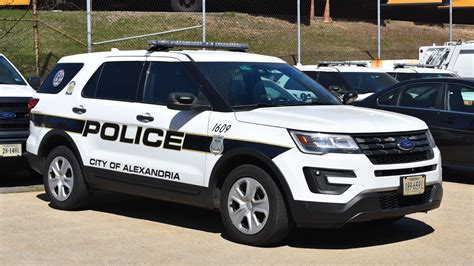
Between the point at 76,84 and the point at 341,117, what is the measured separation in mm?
3306

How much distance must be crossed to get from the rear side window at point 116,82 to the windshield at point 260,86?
851mm

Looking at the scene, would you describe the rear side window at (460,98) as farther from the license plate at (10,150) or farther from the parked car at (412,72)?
the license plate at (10,150)

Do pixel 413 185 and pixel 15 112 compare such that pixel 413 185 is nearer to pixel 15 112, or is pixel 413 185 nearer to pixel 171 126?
pixel 171 126

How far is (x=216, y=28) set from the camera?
24.9 metres

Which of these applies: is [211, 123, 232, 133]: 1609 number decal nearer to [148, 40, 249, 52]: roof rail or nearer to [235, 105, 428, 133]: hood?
[235, 105, 428, 133]: hood

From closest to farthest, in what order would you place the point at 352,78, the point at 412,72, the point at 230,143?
the point at 230,143, the point at 352,78, the point at 412,72

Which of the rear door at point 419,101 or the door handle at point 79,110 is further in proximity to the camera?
the rear door at point 419,101

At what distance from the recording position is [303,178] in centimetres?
628

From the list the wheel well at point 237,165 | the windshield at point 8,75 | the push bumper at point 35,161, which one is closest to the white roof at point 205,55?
the wheel well at point 237,165

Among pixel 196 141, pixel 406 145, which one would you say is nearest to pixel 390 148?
pixel 406 145

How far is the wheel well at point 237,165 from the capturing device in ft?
21.1

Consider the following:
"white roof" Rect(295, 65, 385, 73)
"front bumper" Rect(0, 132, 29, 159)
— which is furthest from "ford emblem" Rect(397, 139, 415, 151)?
"white roof" Rect(295, 65, 385, 73)

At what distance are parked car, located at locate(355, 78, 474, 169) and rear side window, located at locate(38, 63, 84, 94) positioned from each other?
5051 millimetres

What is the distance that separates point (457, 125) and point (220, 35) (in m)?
14.9
